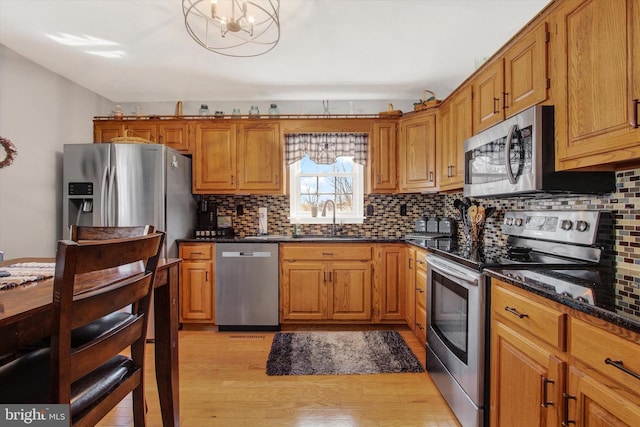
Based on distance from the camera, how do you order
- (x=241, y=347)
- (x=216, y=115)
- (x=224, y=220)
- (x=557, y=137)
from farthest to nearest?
(x=224, y=220) → (x=216, y=115) → (x=241, y=347) → (x=557, y=137)

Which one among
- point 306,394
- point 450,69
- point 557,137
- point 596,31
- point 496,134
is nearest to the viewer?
point 596,31

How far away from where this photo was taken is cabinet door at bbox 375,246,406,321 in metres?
2.99

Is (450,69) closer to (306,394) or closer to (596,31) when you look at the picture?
(596,31)

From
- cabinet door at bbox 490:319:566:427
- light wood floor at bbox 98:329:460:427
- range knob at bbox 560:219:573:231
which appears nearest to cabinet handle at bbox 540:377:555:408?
Result: cabinet door at bbox 490:319:566:427

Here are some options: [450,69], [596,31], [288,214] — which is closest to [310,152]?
[288,214]

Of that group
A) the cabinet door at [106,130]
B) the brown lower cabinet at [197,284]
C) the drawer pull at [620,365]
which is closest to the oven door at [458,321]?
the drawer pull at [620,365]

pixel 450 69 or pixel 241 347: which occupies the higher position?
pixel 450 69

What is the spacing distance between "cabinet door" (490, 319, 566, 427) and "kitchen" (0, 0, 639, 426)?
36cm

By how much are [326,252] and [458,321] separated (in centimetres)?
148

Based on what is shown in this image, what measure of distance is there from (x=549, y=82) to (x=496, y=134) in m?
0.37

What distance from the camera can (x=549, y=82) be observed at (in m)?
1.47

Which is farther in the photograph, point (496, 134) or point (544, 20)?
point (496, 134)

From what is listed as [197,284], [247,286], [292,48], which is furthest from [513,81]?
[197,284]

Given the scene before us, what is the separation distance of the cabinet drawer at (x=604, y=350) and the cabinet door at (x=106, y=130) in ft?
13.1
